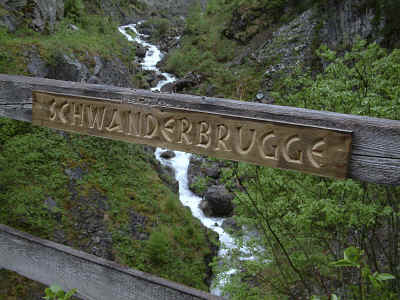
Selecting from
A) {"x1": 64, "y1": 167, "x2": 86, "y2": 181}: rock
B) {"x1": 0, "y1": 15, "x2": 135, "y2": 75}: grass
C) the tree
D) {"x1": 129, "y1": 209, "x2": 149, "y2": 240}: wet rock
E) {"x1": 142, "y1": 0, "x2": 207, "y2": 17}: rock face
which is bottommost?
{"x1": 129, "y1": 209, "x2": 149, "y2": 240}: wet rock

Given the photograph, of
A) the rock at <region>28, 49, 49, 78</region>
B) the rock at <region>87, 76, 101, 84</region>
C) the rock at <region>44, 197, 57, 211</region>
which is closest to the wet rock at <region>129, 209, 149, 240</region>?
the rock at <region>44, 197, 57, 211</region>

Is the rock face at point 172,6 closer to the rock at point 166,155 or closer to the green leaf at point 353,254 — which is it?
the rock at point 166,155

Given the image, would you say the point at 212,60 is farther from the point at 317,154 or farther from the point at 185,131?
the point at 317,154

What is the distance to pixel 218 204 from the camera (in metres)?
10.1

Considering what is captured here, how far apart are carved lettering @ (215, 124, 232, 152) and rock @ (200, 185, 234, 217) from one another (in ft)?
27.6

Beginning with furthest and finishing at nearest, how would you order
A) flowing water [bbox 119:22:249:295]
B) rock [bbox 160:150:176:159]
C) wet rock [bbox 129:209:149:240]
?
rock [bbox 160:150:176:159], flowing water [bbox 119:22:249:295], wet rock [bbox 129:209:149:240]

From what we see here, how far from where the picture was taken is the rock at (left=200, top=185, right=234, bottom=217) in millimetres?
10047

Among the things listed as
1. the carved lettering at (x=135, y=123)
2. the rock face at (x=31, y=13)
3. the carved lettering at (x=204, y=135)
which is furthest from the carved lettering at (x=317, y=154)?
the rock face at (x=31, y=13)

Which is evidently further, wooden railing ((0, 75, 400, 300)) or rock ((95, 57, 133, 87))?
rock ((95, 57, 133, 87))

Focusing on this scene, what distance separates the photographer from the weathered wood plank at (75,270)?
3654 mm

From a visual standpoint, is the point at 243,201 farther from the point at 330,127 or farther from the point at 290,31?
the point at 290,31

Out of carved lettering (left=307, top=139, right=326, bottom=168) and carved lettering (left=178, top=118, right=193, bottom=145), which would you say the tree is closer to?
carved lettering (left=307, top=139, right=326, bottom=168)

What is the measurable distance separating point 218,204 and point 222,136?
335 inches

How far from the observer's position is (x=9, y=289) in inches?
167
